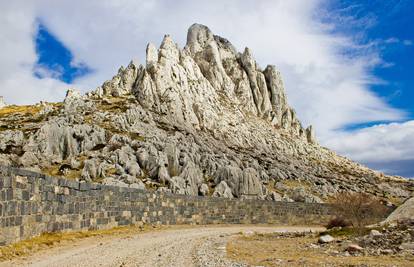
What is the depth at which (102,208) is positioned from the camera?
70.5 feet

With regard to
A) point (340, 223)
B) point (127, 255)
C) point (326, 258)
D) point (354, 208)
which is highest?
point (354, 208)

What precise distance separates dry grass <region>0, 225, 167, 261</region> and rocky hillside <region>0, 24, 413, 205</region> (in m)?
19.2

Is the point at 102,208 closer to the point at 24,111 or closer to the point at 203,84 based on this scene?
the point at 203,84

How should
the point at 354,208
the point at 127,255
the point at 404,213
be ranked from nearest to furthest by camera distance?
the point at 127,255 → the point at 404,213 → the point at 354,208

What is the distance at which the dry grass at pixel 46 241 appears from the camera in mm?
12583

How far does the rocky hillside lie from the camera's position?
5047cm

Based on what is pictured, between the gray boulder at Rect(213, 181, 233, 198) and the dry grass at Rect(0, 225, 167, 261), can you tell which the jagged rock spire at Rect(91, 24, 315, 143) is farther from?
the dry grass at Rect(0, 225, 167, 261)

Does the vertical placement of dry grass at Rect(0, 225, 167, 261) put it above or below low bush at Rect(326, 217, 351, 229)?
above

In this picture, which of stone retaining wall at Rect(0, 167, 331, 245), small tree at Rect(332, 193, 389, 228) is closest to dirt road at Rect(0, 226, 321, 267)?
stone retaining wall at Rect(0, 167, 331, 245)

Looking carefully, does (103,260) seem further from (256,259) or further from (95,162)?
(95,162)

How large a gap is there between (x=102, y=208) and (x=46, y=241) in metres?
6.44

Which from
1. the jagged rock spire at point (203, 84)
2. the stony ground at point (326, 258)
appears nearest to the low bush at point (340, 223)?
the stony ground at point (326, 258)

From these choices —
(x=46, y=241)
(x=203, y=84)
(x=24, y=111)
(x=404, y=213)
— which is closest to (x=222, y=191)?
(x=404, y=213)

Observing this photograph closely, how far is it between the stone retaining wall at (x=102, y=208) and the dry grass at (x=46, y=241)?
0.88 ft
